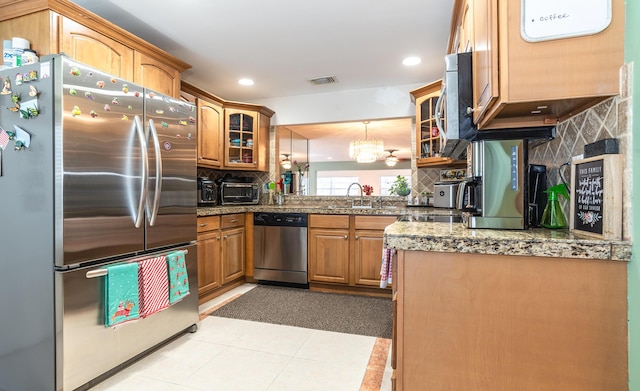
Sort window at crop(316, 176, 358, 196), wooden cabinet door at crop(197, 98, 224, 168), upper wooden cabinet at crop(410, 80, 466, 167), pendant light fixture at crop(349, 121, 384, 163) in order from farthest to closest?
window at crop(316, 176, 358, 196) → pendant light fixture at crop(349, 121, 384, 163) → wooden cabinet door at crop(197, 98, 224, 168) → upper wooden cabinet at crop(410, 80, 466, 167)

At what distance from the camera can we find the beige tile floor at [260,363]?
1.74m

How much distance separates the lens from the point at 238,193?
12.7 ft

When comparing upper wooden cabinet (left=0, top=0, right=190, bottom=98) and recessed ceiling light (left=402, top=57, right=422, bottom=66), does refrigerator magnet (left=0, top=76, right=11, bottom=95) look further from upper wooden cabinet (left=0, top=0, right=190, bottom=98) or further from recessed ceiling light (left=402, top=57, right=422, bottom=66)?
recessed ceiling light (left=402, top=57, right=422, bottom=66)

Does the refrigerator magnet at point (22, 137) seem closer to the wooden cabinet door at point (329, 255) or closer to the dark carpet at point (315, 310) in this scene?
the dark carpet at point (315, 310)

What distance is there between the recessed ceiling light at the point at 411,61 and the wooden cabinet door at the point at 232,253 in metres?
2.44

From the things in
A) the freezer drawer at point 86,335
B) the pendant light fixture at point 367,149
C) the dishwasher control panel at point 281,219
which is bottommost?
the freezer drawer at point 86,335

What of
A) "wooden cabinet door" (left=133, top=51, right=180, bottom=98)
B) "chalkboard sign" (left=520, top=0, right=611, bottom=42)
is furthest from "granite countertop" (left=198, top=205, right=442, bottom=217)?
"chalkboard sign" (left=520, top=0, right=611, bottom=42)

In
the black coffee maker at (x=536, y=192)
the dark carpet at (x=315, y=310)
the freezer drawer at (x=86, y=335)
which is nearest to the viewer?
the black coffee maker at (x=536, y=192)

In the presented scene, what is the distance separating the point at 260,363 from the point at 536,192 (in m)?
1.76

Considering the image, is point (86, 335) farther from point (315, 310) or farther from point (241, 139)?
point (241, 139)

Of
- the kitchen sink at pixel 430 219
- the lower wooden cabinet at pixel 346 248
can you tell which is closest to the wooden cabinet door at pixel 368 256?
the lower wooden cabinet at pixel 346 248

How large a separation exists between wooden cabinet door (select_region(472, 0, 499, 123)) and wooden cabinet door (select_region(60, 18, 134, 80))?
2.23 m

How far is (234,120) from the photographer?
3934 millimetres

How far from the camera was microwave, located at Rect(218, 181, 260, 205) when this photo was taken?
3693mm
